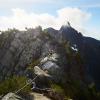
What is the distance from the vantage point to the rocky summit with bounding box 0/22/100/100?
4202 centimetres

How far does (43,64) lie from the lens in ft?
162

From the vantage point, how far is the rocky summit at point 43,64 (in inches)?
1654

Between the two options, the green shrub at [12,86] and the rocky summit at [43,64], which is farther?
the rocky summit at [43,64]

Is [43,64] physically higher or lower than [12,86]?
higher

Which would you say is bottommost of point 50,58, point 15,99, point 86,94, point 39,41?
point 86,94

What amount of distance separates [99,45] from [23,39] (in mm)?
79717

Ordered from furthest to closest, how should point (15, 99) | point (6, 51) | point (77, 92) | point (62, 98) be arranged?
1. point (6, 51)
2. point (77, 92)
3. point (62, 98)
4. point (15, 99)

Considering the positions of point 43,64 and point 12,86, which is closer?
point 12,86

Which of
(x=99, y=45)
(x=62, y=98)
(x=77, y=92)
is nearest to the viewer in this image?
(x=62, y=98)

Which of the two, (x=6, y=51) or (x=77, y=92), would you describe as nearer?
(x=77, y=92)

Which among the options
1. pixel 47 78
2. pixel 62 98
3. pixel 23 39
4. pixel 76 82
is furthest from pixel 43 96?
pixel 23 39

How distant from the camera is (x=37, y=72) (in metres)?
43.6

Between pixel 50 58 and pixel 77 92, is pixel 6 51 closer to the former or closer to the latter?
pixel 50 58

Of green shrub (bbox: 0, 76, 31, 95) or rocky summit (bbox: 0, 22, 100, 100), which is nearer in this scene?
green shrub (bbox: 0, 76, 31, 95)
